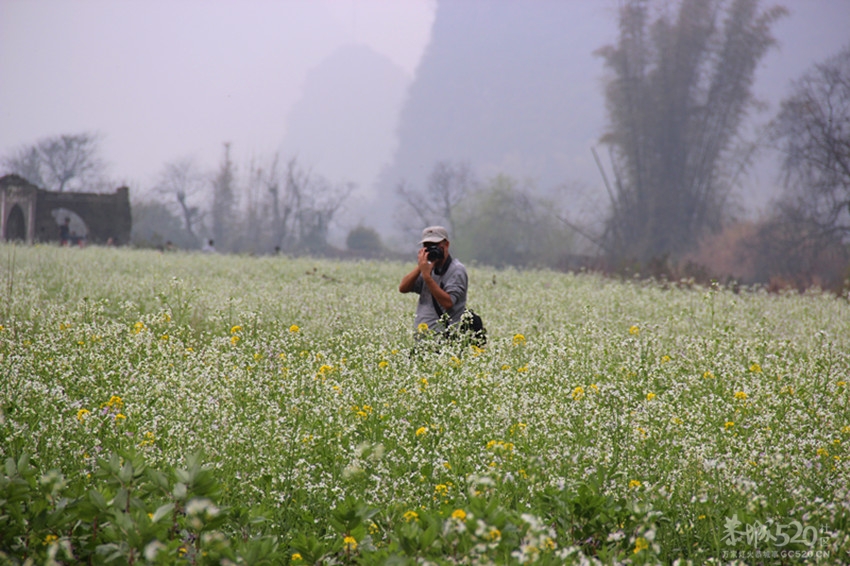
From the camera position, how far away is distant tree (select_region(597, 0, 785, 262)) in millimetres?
45938

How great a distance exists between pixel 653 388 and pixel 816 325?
20.6ft

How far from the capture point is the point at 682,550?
3.58 m

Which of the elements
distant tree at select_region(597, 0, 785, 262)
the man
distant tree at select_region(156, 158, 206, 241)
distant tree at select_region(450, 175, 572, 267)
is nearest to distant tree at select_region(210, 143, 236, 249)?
distant tree at select_region(156, 158, 206, 241)

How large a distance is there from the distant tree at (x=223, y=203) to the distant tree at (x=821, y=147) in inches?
2943

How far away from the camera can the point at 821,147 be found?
32469mm

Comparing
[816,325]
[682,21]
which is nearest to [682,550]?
[816,325]

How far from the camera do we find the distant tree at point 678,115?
151 feet

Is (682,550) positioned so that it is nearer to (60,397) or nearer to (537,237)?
(60,397)

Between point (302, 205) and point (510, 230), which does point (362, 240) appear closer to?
point (510, 230)

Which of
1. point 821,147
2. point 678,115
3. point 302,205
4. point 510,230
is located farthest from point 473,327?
point 302,205

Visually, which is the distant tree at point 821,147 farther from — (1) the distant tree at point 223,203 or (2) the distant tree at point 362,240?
(1) the distant tree at point 223,203

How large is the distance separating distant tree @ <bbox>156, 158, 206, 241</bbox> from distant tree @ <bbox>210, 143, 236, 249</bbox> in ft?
9.85

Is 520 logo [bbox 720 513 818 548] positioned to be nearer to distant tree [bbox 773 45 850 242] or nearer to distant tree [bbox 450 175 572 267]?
distant tree [bbox 773 45 850 242]

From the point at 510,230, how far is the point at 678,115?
60.6ft
